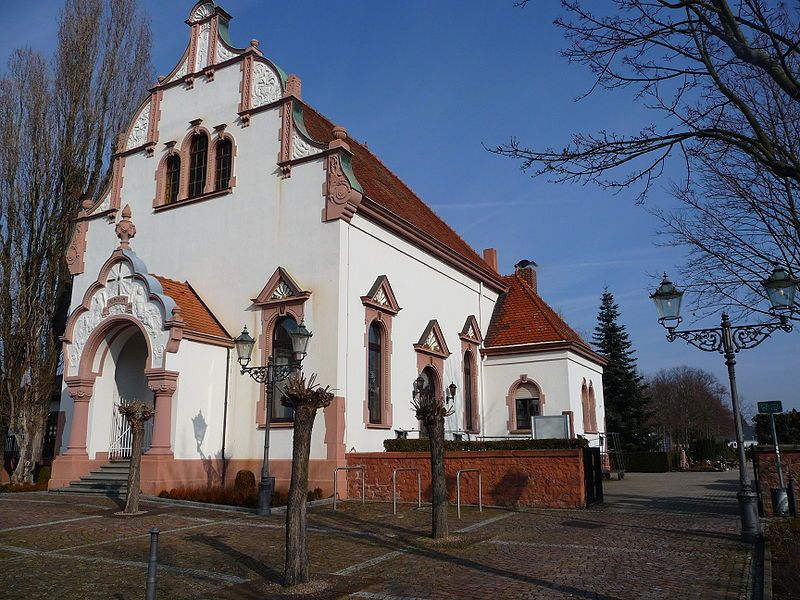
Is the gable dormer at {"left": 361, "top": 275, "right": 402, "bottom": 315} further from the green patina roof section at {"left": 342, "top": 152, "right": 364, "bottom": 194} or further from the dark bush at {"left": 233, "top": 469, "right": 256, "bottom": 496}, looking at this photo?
the dark bush at {"left": 233, "top": 469, "right": 256, "bottom": 496}

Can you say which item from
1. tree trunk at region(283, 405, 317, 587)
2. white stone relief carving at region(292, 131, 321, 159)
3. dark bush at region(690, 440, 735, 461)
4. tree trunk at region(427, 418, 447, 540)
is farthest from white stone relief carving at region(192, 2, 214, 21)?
dark bush at region(690, 440, 735, 461)

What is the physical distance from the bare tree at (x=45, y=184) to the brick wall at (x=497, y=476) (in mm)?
12275

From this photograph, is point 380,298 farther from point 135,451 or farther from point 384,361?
point 135,451

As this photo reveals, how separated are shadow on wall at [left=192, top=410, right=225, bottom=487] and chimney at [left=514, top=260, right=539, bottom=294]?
19.5 meters

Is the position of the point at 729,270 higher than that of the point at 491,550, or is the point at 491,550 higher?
the point at 729,270

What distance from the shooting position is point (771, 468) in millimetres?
12867

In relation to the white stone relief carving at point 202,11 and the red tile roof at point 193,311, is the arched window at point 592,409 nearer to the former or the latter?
the red tile roof at point 193,311

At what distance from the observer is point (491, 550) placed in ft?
31.7

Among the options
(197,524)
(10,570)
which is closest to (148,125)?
(197,524)

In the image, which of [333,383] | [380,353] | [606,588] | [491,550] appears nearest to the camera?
[606,588]

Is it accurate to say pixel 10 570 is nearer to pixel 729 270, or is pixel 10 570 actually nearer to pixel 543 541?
pixel 543 541

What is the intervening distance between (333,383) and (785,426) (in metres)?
11.8

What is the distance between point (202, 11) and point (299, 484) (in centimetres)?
1959

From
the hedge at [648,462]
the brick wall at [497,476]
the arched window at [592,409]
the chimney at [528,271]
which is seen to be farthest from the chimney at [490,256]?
the brick wall at [497,476]
